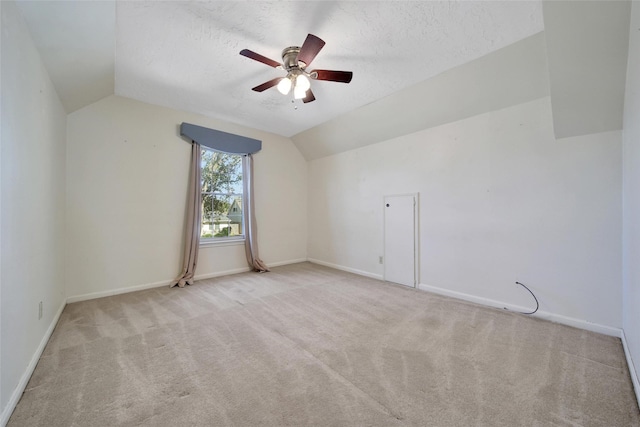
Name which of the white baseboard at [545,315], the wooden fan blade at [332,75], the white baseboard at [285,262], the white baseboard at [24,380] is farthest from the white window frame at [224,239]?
the white baseboard at [545,315]

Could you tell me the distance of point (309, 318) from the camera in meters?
2.62

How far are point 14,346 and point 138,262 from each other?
84.6 inches

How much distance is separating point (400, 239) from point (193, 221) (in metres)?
3.28

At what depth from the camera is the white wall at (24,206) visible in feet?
4.61

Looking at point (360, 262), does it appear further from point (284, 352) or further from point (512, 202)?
point (284, 352)

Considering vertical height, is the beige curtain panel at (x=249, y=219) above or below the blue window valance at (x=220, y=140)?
below

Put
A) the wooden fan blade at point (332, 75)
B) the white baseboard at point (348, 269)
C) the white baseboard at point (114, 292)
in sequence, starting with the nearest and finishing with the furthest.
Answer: the wooden fan blade at point (332, 75), the white baseboard at point (114, 292), the white baseboard at point (348, 269)

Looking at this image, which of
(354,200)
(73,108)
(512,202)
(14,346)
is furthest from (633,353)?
(73,108)

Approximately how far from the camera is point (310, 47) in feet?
6.32

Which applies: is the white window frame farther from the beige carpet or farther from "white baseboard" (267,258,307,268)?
the beige carpet

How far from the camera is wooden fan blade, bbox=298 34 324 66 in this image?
5.96 ft

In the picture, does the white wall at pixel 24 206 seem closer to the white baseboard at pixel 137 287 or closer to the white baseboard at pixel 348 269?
the white baseboard at pixel 137 287

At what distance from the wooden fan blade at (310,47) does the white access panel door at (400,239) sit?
8.10 ft

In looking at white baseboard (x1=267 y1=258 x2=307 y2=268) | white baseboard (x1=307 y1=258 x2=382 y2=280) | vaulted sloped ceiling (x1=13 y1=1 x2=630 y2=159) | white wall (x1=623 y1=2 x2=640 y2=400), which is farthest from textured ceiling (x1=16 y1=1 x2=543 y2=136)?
white baseboard (x1=267 y1=258 x2=307 y2=268)
